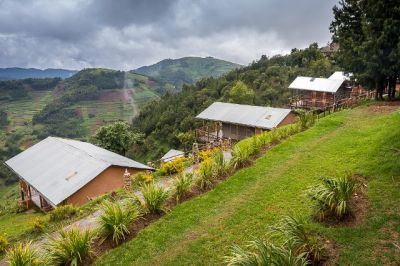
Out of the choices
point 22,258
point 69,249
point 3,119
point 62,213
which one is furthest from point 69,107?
point 69,249

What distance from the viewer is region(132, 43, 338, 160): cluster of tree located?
213 ft

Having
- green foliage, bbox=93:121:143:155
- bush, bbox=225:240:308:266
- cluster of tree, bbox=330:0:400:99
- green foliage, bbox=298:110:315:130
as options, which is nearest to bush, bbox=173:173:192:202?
bush, bbox=225:240:308:266

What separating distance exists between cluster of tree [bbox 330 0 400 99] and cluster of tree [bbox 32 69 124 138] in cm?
12124

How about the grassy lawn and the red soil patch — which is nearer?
the grassy lawn

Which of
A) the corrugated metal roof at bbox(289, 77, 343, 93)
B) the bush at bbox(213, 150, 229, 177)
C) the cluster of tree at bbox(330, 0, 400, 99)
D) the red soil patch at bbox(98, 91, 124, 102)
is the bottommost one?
the red soil patch at bbox(98, 91, 124, 102)

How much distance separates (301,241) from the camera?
26.3 ft

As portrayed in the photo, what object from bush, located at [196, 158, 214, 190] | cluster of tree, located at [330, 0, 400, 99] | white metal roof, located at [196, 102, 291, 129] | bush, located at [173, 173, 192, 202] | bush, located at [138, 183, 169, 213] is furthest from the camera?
white metal roof, located at [196, 102, 291, 129]

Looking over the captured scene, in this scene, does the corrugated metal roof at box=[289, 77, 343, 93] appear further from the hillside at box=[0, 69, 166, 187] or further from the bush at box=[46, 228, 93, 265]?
the hillside at box=[0, 69, 166, 187]

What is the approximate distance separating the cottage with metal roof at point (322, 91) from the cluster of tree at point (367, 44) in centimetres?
1324

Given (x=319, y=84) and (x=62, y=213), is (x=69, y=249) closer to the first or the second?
(x=62, y=213)

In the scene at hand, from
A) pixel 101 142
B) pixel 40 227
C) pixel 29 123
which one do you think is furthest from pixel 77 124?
pixel 40 227

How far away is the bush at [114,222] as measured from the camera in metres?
10.6

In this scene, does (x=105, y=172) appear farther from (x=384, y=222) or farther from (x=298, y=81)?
(x=298, y=81)

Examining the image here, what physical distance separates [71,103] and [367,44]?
527 feet
